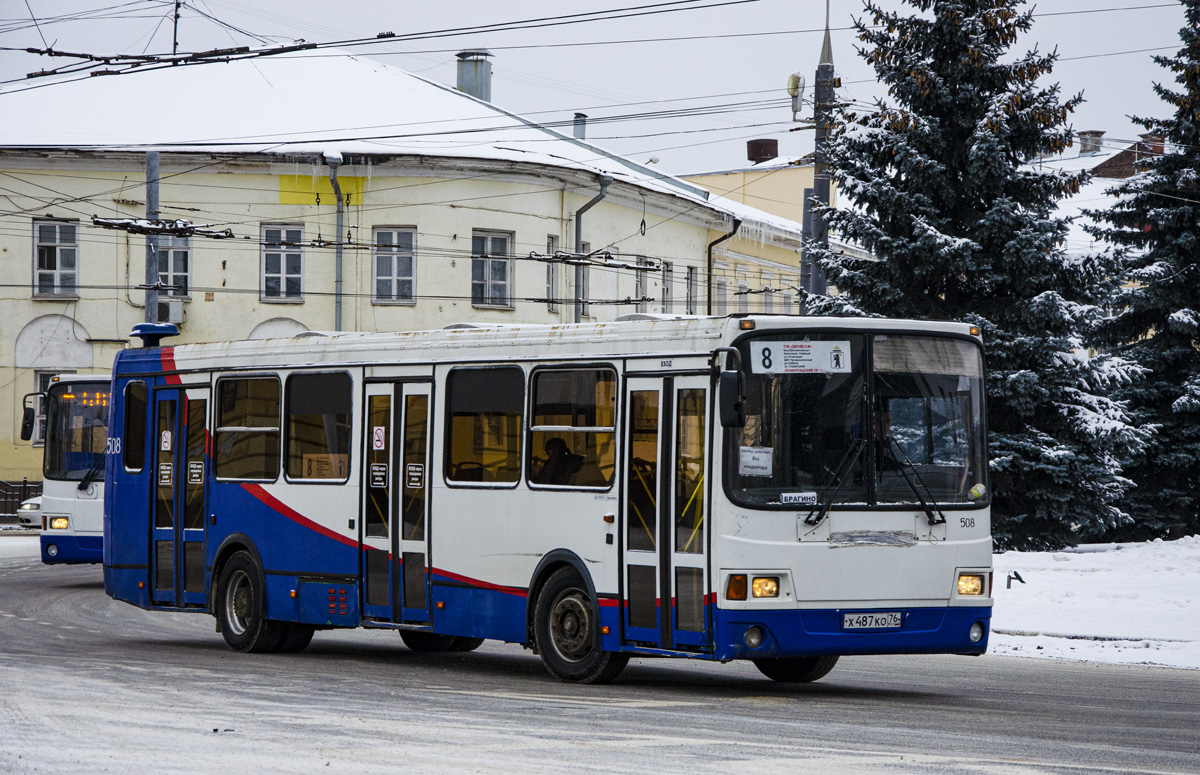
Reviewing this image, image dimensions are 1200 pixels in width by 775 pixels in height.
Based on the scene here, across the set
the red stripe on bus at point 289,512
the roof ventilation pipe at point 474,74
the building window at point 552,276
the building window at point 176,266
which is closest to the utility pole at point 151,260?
the building window at point 176,266

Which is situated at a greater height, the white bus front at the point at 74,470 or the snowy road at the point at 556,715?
the white bus front at the point at 74,470

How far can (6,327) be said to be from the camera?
134ft

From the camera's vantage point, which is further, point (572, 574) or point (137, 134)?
point (137, 134)

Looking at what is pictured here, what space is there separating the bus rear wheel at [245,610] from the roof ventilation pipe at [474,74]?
3727 centimetres

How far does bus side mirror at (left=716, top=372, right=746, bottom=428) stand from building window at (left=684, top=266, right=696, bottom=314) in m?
37.7

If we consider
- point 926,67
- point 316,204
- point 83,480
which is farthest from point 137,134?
point 926,67

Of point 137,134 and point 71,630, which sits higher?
point 137,134

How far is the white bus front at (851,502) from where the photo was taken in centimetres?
1093

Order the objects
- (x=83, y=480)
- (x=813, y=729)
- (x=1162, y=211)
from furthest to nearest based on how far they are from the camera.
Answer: (x=1162, y=211) → (x=83, y=480) → (x=813, y=729)

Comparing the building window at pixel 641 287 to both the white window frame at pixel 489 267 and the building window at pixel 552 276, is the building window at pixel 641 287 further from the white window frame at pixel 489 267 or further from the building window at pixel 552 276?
the white window frame at pixel 489 267

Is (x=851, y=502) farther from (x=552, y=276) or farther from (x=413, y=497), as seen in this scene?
(x=552, y=276)

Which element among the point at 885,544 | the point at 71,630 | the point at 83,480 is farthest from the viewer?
the point at 83,480

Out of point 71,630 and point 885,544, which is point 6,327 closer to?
point 71,630

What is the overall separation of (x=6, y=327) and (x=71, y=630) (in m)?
25.4
